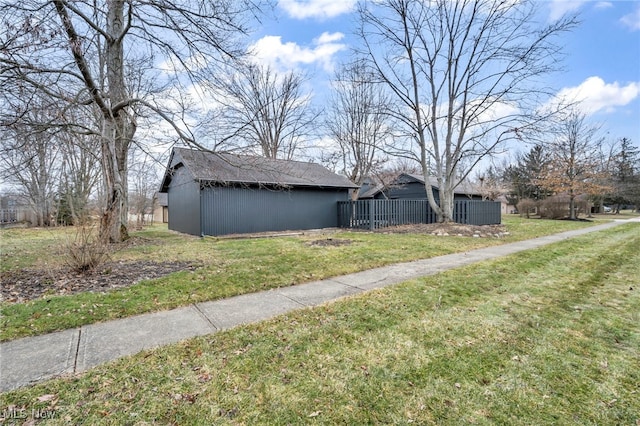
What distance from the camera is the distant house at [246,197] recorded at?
1248 cm

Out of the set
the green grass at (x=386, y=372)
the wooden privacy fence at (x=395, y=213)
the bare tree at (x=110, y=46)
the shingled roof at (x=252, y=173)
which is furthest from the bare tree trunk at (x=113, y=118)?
the wooden privacy fence at (x=395, y=213)

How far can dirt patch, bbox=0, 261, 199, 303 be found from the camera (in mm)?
4211

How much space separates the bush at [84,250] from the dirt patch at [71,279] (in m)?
0.14

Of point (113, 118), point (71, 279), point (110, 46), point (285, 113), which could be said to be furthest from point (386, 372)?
point (285, 113)

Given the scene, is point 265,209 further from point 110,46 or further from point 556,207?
point 556,207

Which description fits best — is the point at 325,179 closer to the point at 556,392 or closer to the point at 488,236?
the point at 488,236

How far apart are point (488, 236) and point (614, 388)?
10357 mm

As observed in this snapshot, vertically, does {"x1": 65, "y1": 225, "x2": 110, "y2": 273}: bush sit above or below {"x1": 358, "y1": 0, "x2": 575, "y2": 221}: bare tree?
below

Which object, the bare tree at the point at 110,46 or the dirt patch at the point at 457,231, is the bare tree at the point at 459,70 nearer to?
the dirt patch at the point at 457,231

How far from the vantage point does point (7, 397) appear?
6.51ft

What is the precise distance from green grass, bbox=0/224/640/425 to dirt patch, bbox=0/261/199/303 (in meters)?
2.71

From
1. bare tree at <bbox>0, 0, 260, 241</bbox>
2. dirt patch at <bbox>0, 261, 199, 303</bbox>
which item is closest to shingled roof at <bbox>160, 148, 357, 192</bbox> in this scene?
bare tree at <bbox>0, 0, 260, 241</bbox>

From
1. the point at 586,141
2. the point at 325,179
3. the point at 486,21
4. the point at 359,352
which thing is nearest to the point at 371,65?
the point at 486,21

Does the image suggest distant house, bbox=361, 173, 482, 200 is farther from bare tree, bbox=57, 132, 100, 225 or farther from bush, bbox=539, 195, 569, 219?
bare tree, bbox=57, 132, 100, 225
